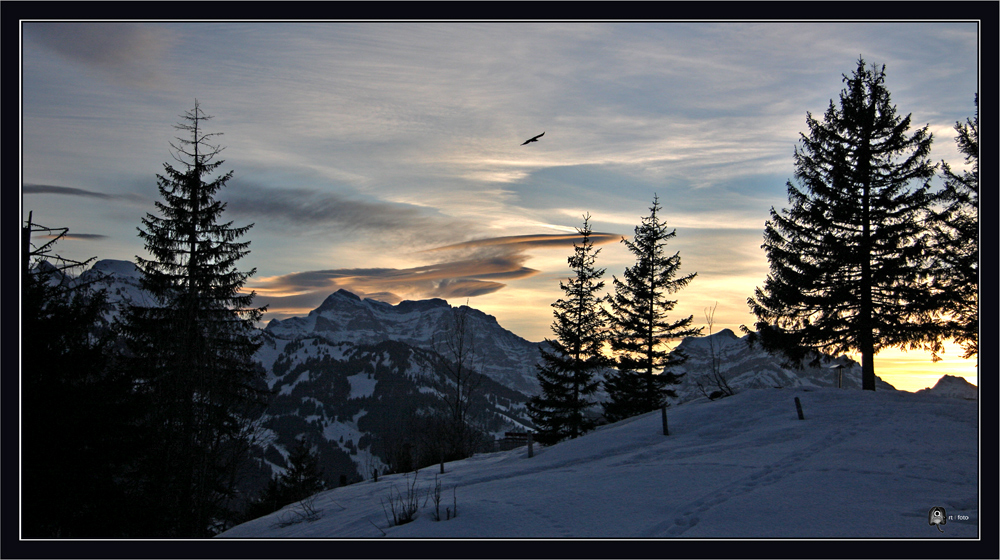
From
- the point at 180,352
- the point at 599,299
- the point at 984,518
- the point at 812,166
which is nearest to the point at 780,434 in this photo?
the point at 984,518

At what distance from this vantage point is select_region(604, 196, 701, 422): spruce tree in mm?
31906

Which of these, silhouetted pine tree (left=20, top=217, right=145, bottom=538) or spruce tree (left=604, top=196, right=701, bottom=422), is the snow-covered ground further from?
spruce tree (left=604, top=196, right=701, bottom=422)

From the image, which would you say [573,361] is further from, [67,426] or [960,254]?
[67,426]

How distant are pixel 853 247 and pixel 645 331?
41.6 feet

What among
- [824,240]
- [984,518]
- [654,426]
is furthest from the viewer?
[824,240]

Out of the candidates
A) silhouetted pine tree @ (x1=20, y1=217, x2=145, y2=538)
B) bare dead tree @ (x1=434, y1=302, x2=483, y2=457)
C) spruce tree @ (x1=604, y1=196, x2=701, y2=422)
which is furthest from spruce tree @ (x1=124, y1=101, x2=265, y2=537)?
spruce tree @ (x1=604, y1=196, x2=701, y2=422)

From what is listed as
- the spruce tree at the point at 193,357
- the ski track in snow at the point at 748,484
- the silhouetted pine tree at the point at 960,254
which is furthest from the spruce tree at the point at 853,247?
the spruce tree at the point at 193,357

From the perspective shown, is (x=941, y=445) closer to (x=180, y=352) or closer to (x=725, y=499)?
(x=725, y=499)

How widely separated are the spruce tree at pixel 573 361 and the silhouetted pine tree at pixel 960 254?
16.0 metres

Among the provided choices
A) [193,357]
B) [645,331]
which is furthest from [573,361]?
[193,357]

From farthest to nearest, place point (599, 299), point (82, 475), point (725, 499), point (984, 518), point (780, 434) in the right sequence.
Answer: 1. point (599, 299)
2. point (780, 434)
3. point (82, 475)
4. point (725, 499)
5. point (984, 518)

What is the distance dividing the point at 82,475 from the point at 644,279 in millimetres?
28633

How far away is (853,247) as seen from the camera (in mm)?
21797
